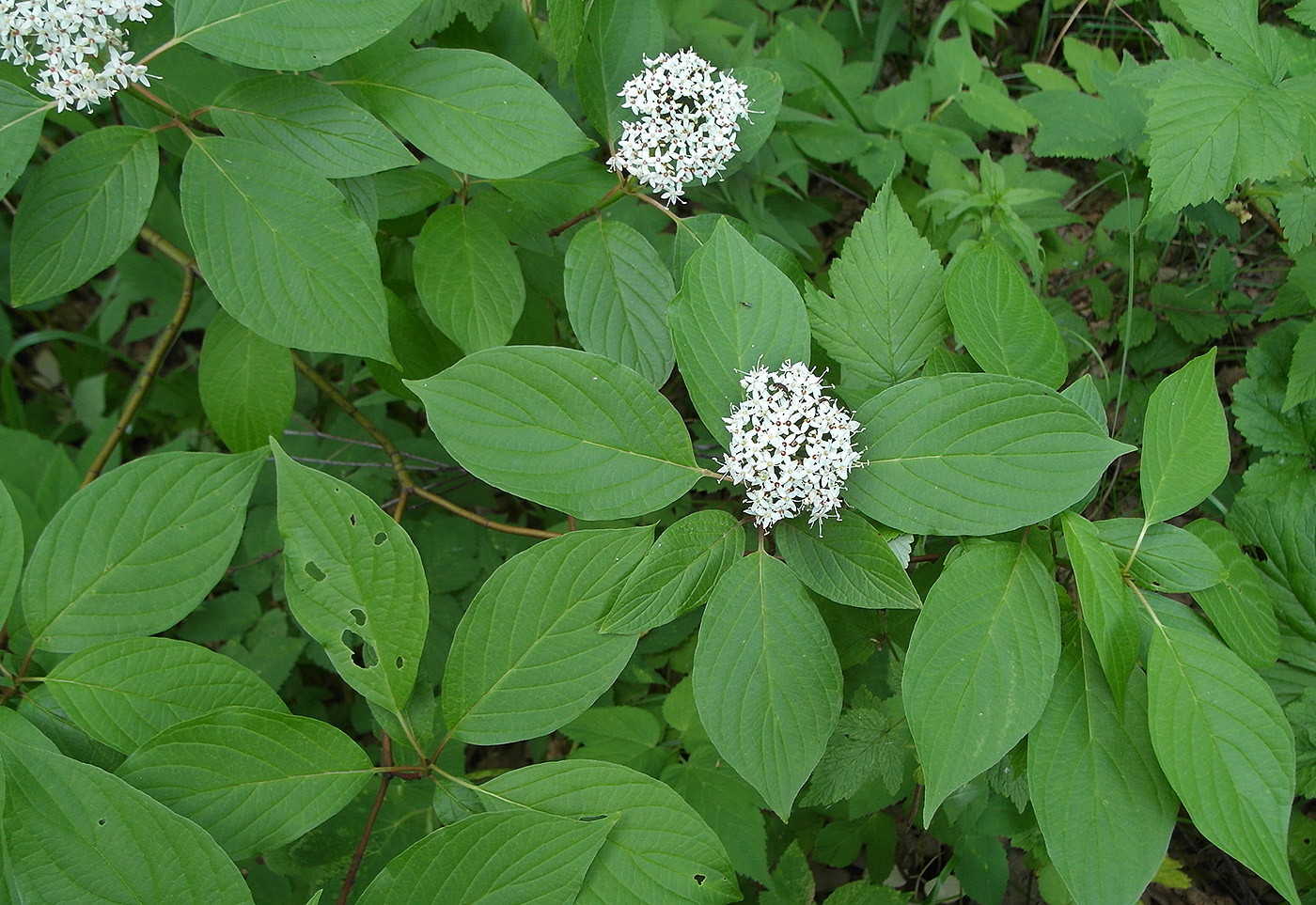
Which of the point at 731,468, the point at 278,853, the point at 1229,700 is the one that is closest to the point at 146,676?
the point at 278,853

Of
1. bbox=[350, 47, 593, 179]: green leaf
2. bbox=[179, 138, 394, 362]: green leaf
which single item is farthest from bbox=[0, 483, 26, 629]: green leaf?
bbox=[350, 47, 593, 179]: green leaf

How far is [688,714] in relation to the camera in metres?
2.07

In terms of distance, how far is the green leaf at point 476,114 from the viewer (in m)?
1.60

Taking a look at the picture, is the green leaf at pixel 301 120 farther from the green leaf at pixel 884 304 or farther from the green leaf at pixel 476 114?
the green leaf at pixel 884 304

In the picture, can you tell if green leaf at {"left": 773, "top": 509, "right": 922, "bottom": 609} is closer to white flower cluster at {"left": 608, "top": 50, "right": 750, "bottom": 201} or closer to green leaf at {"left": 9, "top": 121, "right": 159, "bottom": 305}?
white flower cluster at {"left": 608, "top": 50, "right": 750, "bottom": 201}

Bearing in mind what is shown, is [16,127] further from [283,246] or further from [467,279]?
[467,279]

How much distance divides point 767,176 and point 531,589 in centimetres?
148

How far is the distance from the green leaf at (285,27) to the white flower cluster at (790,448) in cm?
93

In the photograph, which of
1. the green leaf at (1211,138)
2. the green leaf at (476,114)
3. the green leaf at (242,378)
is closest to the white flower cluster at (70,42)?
the green leaf at (476,114)

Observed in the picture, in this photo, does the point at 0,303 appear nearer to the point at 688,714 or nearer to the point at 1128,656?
the point at 688,714

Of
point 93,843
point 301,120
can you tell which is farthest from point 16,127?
point 93,843

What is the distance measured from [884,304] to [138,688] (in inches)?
60.1

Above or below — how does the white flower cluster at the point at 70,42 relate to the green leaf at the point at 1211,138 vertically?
below

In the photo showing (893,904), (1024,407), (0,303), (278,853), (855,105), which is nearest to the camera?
(1024,407)
